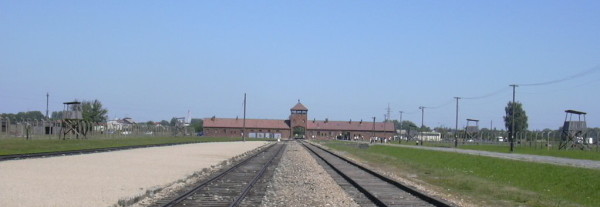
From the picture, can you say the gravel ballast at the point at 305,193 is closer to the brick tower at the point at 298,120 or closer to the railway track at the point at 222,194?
the railway track at the point at 222,194

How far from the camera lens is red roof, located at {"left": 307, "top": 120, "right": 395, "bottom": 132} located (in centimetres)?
17188

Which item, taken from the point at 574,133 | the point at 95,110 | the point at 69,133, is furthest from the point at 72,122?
the point at 95,110

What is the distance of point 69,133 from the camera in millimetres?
81000

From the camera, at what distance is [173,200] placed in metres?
16.5

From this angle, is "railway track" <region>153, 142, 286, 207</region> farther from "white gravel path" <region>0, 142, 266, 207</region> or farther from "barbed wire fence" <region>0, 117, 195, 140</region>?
"barbed wire fence" <region>0, 117, 195, 140</region>

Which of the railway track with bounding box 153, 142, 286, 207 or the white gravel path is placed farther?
the railway track with bounding box 153, 142, 286, 207

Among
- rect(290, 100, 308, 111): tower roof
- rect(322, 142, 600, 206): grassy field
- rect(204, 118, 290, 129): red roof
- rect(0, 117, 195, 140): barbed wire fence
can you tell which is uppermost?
rect(290, 100, 308, 111): tower roof

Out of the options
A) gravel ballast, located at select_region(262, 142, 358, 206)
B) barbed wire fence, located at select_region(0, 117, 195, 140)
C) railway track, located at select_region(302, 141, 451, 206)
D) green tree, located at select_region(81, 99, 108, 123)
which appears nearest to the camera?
gravel ballast, located at select_region(262, 142, 358, 206)

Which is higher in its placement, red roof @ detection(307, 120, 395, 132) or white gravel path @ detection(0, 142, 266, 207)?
red roof @ detection(307, 120, 395, 132)

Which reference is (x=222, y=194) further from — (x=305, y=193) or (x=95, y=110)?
(x=95, y=110)

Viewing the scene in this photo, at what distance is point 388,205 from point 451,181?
38.3ft

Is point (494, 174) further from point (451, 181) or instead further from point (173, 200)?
point (173, 200)

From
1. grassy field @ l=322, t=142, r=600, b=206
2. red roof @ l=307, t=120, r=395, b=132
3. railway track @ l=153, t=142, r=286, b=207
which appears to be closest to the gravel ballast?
railway track @ l=153, t=142, r=286, b=207

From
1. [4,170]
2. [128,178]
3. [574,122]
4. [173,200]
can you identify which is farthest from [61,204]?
[574,122]
